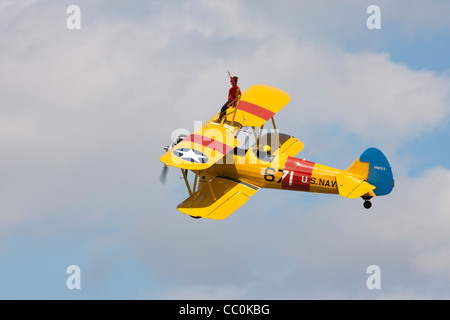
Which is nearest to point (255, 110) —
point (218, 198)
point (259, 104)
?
point (259, 104)

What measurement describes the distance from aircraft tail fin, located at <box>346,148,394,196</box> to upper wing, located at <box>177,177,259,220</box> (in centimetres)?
291

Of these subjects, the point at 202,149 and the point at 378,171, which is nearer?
the point at 202,149

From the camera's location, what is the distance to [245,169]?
30641 millimetres

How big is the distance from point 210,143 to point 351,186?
3.87 m

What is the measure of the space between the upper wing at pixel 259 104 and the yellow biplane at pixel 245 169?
0.03 m

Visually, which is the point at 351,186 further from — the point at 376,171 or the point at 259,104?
the point at 259,104

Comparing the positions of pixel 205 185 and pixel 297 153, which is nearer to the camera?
pixel 205 185

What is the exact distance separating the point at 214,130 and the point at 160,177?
6.37ft

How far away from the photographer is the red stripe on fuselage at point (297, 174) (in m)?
30.3

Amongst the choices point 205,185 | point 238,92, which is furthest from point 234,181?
point 238,92

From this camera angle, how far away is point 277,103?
32688mm

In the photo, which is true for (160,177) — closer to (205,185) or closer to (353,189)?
(205,185)

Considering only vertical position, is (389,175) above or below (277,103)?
below

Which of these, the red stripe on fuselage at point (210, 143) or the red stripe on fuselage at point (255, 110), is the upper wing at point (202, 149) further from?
the red stripe on fuselage at point (255, 110)
